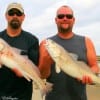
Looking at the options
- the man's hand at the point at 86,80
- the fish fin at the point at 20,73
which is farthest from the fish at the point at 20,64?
the man's hand at the point at 86,80

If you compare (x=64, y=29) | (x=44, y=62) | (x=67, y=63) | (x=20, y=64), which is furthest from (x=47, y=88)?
(x=64, y=29)

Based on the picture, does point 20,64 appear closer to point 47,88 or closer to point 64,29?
point 47,88

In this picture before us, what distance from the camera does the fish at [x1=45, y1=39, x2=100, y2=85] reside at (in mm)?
9375

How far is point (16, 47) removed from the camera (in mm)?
9898

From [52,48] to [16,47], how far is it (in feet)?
2.74

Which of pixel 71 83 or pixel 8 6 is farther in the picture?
pixel 8 6

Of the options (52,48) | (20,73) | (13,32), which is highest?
(13,32)

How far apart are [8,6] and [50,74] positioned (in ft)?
5.17

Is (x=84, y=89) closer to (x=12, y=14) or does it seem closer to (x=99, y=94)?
(x=12, y=14)

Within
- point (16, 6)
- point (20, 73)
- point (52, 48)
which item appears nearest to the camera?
point (52, 48)

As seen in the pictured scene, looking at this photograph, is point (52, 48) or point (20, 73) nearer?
point (52, 48)

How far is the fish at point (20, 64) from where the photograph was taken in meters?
9.62

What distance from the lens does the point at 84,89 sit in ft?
31.9

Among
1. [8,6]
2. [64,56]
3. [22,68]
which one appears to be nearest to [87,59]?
[64,56]
